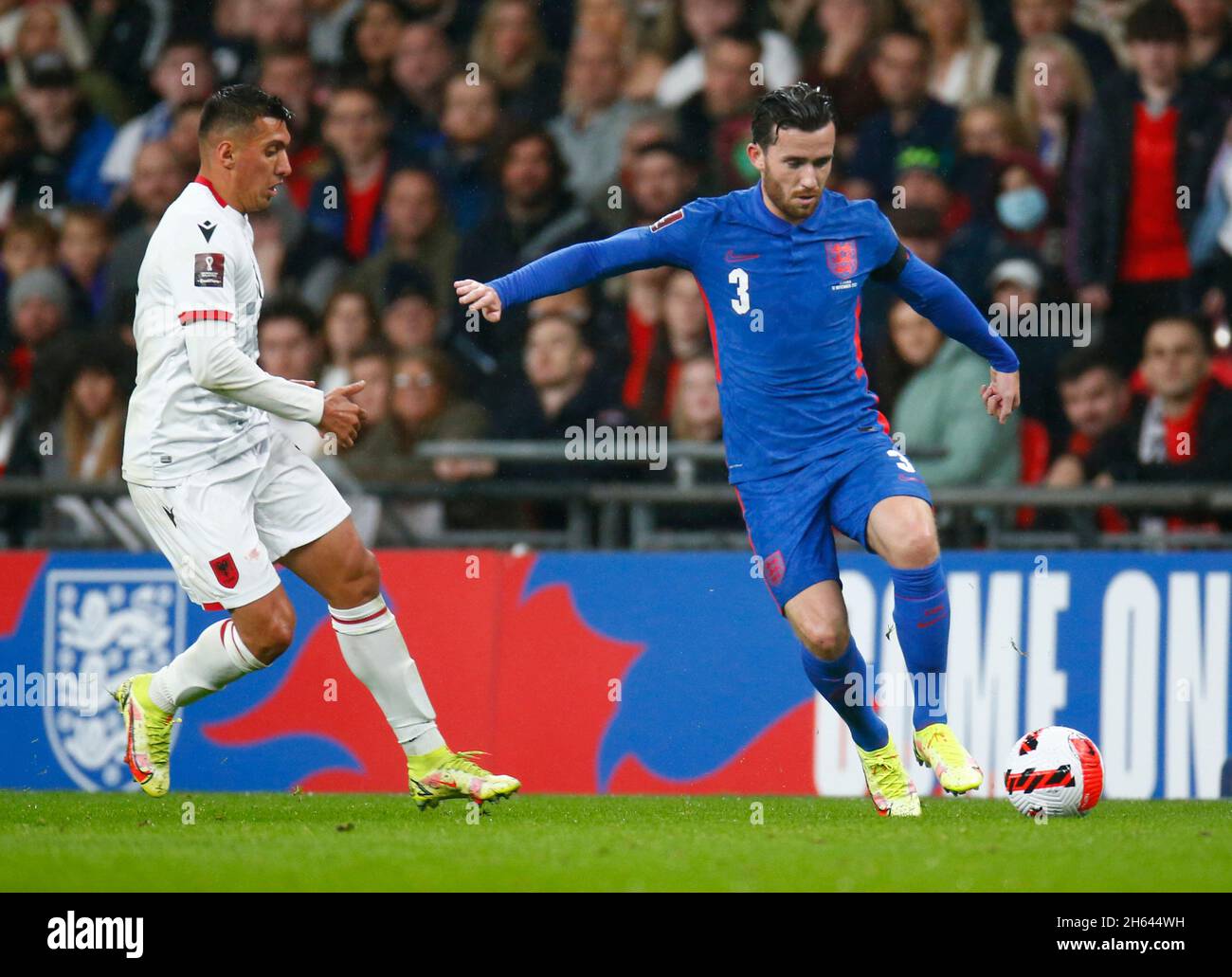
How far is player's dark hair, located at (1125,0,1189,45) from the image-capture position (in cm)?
991

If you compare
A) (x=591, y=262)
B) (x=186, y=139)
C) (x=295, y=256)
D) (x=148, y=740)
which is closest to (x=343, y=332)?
(x=295, y=256)

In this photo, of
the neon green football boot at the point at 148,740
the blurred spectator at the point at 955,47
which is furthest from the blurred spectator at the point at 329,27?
the neon green football boot at the point at 148,740

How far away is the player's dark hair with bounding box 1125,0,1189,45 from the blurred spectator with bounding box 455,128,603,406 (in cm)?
313

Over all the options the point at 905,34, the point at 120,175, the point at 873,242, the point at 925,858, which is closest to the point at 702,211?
the point at 873,242

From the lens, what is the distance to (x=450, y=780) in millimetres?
6730

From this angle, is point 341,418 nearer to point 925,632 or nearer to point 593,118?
point 925,632

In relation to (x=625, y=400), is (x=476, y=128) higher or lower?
higher

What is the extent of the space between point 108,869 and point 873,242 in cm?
338

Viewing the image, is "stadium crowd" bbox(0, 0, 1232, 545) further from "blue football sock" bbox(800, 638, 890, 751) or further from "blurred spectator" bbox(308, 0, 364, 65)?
"blue football sock" bbox(800, 638, 890, 751)

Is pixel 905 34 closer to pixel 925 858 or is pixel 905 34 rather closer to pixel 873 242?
pixel 873 242

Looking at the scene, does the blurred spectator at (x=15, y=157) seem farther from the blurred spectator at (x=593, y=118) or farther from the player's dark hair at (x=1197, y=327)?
the player's dark hair at (x=1197, y=327)

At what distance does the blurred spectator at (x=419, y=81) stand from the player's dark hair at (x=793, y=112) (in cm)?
524

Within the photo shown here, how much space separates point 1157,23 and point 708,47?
2.59 m

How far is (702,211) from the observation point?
673cm
